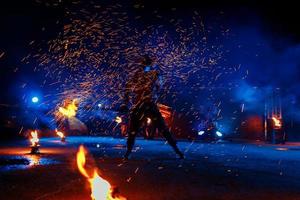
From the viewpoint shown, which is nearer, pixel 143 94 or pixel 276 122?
pixel 143 94

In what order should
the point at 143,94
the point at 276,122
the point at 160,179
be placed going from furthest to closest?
the point at 276,122
the point at 143,94
the point at 160,179

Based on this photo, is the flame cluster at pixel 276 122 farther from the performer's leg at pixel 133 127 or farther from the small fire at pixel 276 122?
the performer's leg at pixel 133 127

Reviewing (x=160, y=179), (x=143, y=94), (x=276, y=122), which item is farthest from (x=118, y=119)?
(x=160, y=179)

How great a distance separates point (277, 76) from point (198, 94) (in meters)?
5.40

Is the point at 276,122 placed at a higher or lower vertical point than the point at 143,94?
higher

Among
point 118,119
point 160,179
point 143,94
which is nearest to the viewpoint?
point 160,179

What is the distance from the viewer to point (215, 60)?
24.6 meters

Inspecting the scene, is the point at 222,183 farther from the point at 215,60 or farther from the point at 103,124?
the point at 103,124

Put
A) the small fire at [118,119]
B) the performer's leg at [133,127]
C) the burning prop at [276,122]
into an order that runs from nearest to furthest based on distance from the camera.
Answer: the performer's leg at [133,127]
the burning prop at [276,122]
the small fire at [118,119]

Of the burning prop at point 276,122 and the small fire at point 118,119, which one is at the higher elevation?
the small fire at point 118,119

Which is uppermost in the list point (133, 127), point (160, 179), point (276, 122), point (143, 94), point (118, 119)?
point (118, 119)

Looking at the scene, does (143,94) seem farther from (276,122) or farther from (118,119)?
(118,119)

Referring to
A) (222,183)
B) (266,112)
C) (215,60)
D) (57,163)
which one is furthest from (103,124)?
(222,183)

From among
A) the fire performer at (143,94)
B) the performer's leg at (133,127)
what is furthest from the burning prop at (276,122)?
the performer's leg at (133,127)
